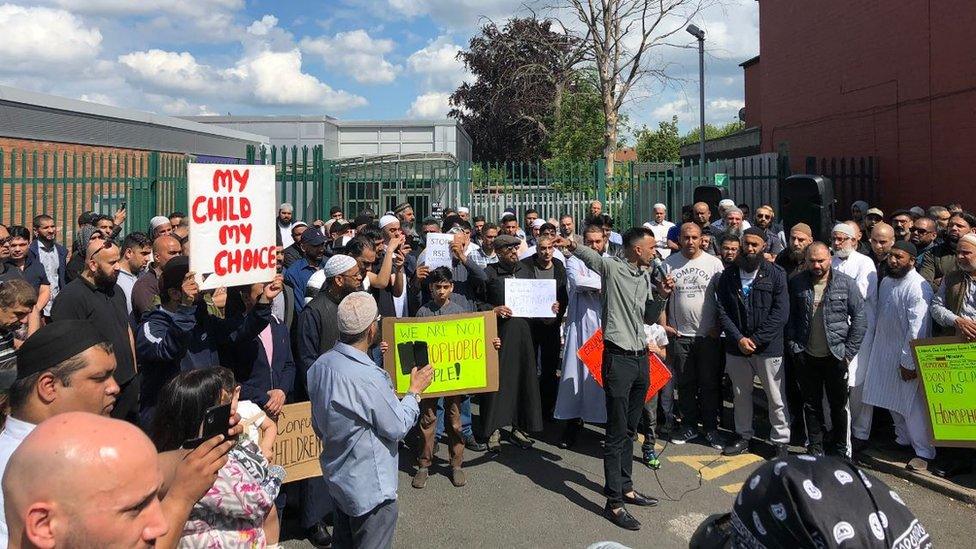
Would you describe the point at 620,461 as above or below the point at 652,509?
above

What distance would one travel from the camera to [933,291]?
6.47m

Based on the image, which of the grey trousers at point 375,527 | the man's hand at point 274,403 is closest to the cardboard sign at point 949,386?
the grey trousers at point 375,527

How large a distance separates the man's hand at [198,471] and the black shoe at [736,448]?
563 cm

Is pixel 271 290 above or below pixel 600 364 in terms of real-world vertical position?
above

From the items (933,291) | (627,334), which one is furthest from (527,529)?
(933,291)

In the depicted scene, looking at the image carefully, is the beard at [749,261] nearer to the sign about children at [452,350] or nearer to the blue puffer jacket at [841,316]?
the blue puffer jacket at [841,316]

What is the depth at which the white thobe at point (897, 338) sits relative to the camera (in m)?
6.36

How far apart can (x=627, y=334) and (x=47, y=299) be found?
5.99 m

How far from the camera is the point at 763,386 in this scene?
6879mm

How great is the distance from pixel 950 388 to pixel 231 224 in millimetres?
5765

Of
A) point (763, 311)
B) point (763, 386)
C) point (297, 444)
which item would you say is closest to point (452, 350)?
point (297, 444)

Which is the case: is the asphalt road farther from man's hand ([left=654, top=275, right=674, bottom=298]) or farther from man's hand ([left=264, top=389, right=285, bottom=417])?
man's hand ([left=654, top=275, right=674, bottom=298])

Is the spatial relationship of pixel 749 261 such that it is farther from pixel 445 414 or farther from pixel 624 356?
pixel 445 414

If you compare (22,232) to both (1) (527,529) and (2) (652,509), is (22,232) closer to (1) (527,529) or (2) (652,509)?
(1) (527,529)
